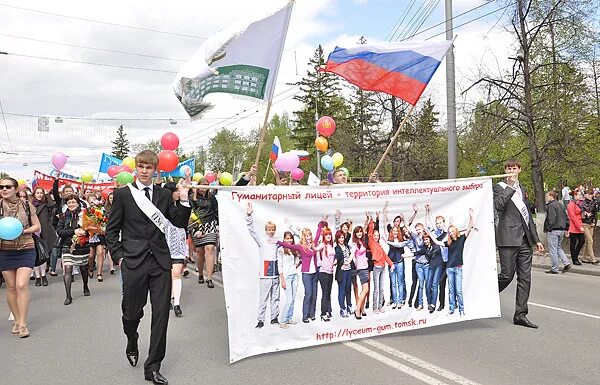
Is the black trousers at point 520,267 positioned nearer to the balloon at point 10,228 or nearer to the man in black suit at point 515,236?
the man in black suit at point 515,236

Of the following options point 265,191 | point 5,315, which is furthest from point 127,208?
point 5,315

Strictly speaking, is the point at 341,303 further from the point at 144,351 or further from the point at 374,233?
the point at 144,351

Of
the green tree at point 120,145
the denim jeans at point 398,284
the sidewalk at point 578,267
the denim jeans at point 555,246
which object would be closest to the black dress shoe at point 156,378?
the denim jeans at point 398,284

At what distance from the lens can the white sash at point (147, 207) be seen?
468cm

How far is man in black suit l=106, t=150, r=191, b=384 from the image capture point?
4664 millimetres

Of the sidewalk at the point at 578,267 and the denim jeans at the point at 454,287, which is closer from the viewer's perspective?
the denim jeans at the point at 454,287

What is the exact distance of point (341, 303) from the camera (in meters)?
5.57

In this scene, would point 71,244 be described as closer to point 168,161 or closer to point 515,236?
point 168,161

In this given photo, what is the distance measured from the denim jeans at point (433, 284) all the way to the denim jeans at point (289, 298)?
156 cm

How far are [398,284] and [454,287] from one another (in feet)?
2.34

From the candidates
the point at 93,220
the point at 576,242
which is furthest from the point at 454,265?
the point at 576,242

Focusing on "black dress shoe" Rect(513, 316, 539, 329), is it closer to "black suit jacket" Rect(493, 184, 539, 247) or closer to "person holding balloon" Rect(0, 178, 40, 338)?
"black suit jacket" Rect(493, 184, 539, 247)

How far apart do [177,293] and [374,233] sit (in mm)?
3068

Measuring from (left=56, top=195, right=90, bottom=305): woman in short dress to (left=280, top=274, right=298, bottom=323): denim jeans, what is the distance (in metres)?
4.58
